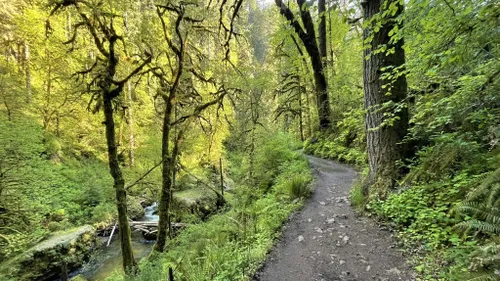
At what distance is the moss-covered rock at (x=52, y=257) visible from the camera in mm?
6664

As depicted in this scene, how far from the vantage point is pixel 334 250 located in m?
3.72

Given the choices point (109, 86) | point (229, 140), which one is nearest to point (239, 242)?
point (109, 86)

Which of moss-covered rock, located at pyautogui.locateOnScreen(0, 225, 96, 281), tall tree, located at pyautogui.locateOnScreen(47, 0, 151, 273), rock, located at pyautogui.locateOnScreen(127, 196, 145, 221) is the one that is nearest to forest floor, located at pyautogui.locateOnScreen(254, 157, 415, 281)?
tall tree, located at pyautogui.locateOnScreen(47, 0, 151, 273)

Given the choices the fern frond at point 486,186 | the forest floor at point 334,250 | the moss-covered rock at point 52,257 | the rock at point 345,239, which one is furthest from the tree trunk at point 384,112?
the moss-covered rock at point 52,257

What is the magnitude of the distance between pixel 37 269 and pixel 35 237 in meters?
1.41

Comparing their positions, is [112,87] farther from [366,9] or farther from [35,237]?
[35,237]

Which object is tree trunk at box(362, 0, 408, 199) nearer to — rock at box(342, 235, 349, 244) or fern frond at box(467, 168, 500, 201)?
rock at box(342, 235, 349, 244)

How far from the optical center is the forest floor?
315 cm

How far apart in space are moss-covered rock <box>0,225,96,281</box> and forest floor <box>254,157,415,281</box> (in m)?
5.40

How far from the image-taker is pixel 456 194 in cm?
322

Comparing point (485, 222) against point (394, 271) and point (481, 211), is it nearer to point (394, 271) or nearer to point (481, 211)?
point (481, 211)

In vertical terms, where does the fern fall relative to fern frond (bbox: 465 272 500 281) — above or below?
above

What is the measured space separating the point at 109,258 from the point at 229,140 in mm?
9789

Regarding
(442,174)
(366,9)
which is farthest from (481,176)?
(366,9)
